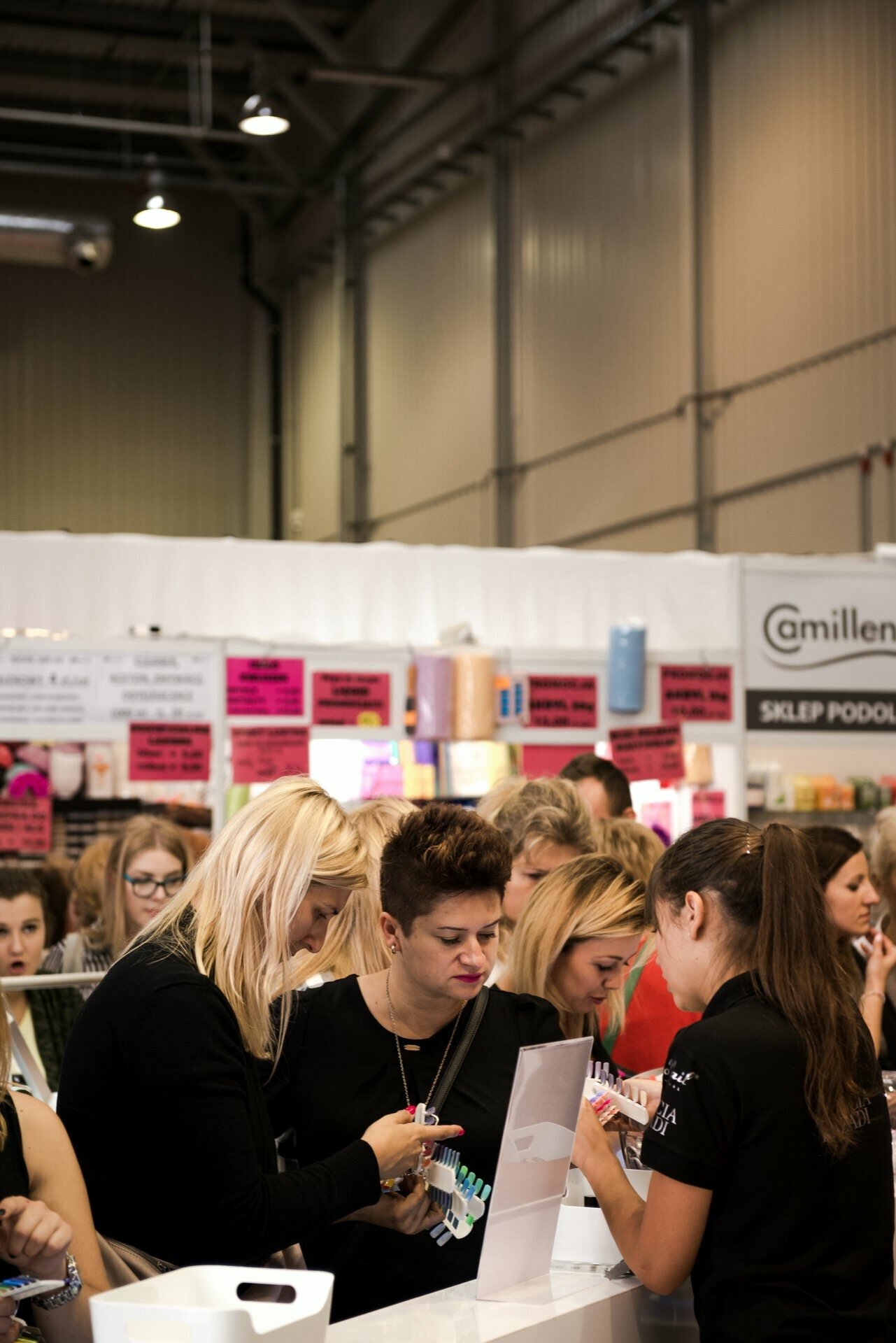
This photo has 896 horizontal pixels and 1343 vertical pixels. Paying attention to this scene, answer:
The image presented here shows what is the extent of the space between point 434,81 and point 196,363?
A: 15.8 feet

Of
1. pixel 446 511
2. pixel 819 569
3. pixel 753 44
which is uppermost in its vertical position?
pixel 753 44

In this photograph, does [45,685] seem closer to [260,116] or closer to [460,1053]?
[460,1053]

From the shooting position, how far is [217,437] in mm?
16016

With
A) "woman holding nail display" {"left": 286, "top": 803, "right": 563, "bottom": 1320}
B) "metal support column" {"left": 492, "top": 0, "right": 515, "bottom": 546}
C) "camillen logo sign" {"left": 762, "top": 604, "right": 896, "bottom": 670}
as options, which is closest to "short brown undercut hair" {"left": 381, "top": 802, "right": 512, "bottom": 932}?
"woman holding nail display" {"left": 286, "top": 803, "right": 563, "bottom": 1320}

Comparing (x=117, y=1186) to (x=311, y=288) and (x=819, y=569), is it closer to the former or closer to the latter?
(x=819, y=569)

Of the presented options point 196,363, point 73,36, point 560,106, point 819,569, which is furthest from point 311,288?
point 819,569

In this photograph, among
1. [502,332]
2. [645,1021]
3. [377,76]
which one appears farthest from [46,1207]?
[377,76]

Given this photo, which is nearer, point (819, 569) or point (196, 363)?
point (819, 569)

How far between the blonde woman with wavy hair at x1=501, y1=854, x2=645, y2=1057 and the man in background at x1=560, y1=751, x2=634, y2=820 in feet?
6.56

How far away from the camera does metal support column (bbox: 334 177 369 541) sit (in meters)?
14.4

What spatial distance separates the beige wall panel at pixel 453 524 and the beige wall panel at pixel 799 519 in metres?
3.03

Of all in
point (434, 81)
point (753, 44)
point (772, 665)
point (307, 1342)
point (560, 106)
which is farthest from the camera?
point (434, 81)

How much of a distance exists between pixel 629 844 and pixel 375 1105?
1524 mm

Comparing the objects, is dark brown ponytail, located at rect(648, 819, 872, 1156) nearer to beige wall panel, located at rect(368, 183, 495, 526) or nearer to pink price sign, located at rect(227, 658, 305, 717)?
pink price sign, located at rect(227, 658, 305, 717)
